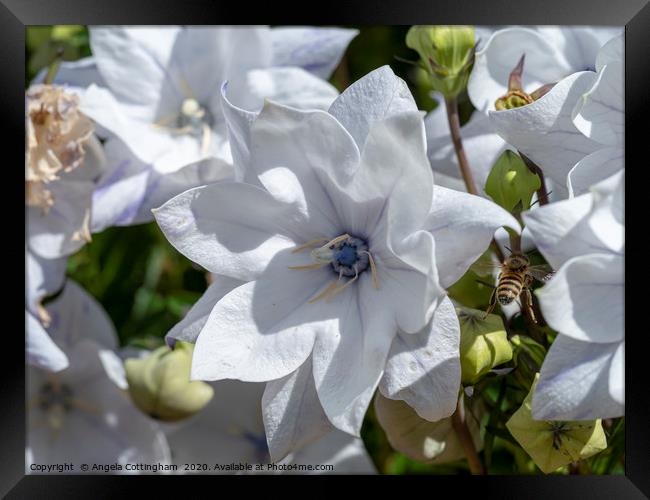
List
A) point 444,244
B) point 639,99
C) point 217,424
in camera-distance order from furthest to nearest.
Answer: point 217,424 < point 639,99 < point 444,244

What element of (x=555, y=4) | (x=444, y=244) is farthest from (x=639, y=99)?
(x=444, y=244)

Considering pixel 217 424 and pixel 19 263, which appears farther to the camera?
pixel 217 424

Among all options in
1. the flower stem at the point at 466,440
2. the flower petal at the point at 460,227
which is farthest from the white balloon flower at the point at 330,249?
the flower stem at the point at 466,440

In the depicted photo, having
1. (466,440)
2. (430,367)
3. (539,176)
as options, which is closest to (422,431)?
(466,440)

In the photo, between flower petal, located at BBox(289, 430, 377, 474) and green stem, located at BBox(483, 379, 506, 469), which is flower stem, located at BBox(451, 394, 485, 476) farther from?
flower petal, located at BBox(289, 430, 377, 474)

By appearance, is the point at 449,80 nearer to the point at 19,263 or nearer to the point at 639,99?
the point at 639,99
